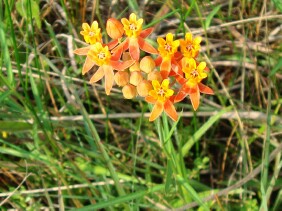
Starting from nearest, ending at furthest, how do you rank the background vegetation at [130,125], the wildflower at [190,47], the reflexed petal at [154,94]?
the reflexed petal at [154,94] < the wildflower at [190,47] < the background vegetation at [130,125]

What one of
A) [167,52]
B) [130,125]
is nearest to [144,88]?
[167,52]

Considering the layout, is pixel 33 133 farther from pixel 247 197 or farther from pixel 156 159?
pixel 247 197

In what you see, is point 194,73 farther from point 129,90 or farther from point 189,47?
point 129,90

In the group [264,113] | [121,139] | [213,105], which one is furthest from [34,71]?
[264,113]

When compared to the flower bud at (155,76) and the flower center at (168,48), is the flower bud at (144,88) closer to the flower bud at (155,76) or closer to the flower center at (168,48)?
the flower bud at (155,76)

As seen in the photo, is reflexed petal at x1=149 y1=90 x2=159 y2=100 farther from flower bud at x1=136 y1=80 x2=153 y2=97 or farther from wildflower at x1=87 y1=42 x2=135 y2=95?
wildflower at x1=87 y1=42 x2=135 y2=95

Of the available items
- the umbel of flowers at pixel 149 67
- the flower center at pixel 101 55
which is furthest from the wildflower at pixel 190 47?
the flower center at pixel 101 55
